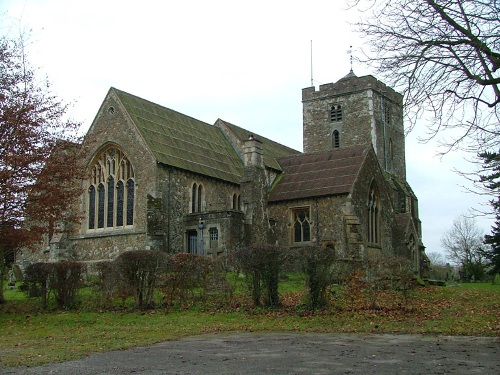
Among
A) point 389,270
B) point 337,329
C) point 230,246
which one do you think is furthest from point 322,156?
point 337,329

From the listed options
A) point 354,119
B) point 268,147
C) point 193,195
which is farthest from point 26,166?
point 354,119

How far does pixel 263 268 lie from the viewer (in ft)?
61.5

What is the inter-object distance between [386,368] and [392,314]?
829 centimetres

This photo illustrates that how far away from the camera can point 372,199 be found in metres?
35.8

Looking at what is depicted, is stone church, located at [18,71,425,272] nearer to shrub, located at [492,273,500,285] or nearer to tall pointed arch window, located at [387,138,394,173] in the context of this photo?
shrub, located at [492,273,500,285]

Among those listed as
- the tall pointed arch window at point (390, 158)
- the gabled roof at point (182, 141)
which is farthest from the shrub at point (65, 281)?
the tall pointed arch window at point (390, 158)

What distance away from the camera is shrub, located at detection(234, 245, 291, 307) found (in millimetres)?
18688

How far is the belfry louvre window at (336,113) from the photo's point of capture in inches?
2104

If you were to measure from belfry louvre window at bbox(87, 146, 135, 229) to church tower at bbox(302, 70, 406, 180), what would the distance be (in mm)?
24509

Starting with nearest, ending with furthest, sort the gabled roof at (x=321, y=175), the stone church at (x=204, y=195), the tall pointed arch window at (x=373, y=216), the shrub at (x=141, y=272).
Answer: the shrub at (x=141, y=272)
the stone church at (x=204, y=195)
the gabled roof at (x=321, y=175)
the tall pointed arch window at (x=373, y=216)

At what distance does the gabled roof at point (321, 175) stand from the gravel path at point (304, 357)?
21.1 meters

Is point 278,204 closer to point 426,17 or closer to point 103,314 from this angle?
point 103,314

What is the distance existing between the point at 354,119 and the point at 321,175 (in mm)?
17773

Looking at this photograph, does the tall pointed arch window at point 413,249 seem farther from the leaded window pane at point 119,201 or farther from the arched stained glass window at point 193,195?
the leaded window pane at point 119,201
